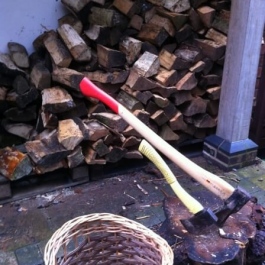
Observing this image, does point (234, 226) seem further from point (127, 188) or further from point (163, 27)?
point (163, 27)

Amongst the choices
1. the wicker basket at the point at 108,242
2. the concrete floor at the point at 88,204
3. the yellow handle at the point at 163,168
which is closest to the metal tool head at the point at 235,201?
the yellow handle at the point at 163,168

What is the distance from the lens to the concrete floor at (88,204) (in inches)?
80.7

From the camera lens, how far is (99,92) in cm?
178

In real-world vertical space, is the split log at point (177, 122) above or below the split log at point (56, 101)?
below

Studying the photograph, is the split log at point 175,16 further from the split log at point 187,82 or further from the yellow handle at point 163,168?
the yellow handle at point 163,168

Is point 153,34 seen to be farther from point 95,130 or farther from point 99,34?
point 95,130

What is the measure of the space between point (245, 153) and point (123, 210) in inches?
43.0

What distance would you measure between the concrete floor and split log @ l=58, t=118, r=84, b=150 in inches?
14.4


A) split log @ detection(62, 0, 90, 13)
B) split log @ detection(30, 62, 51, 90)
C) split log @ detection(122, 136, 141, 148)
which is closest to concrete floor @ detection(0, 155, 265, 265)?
split log @ detection(122, 136, 141, 148)

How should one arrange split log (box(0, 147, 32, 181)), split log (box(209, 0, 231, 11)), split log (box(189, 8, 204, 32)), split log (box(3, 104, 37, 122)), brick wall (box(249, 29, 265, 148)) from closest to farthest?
1. split log (box(0, 147, 32, 181))
2. split log (box(3, 104, 37, 122))
3. split log (box(189, 8, 204, 32))
4. split log (box(209, 0, 231, 11))
5. brick wall (box(249, 29, 265, 148))

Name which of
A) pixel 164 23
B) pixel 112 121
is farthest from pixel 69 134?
pixel 164 23

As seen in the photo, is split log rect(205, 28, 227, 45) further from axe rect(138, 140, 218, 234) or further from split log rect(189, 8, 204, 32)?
axe rect(138, 140, 218, 234)

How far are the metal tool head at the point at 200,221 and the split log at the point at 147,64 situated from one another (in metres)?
1.08

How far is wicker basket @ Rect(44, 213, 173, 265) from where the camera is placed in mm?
1535
